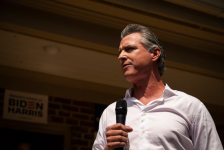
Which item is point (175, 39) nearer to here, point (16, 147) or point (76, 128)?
point (76, 128)

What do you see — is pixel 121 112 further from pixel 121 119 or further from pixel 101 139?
pixel 101 139

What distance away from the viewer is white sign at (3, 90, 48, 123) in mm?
4535

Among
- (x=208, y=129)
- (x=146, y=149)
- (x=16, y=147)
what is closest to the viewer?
(x=146, y=149)

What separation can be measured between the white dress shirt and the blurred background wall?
1.93 m

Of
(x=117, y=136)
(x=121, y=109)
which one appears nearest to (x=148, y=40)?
(x=121, y=109)

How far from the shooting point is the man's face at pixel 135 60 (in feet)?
6.39

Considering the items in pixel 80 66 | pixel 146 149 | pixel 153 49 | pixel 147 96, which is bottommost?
pixel 146 149

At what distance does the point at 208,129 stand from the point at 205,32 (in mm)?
2547

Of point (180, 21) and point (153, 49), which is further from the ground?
point (180, 21)

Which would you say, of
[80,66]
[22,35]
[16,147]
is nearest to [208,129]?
[22,35]

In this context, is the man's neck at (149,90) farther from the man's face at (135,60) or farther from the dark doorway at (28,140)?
the dark doorway at (28,140)

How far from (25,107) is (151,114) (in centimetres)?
317

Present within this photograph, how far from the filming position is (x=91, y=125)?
5000 mm

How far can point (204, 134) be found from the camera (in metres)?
1.73
